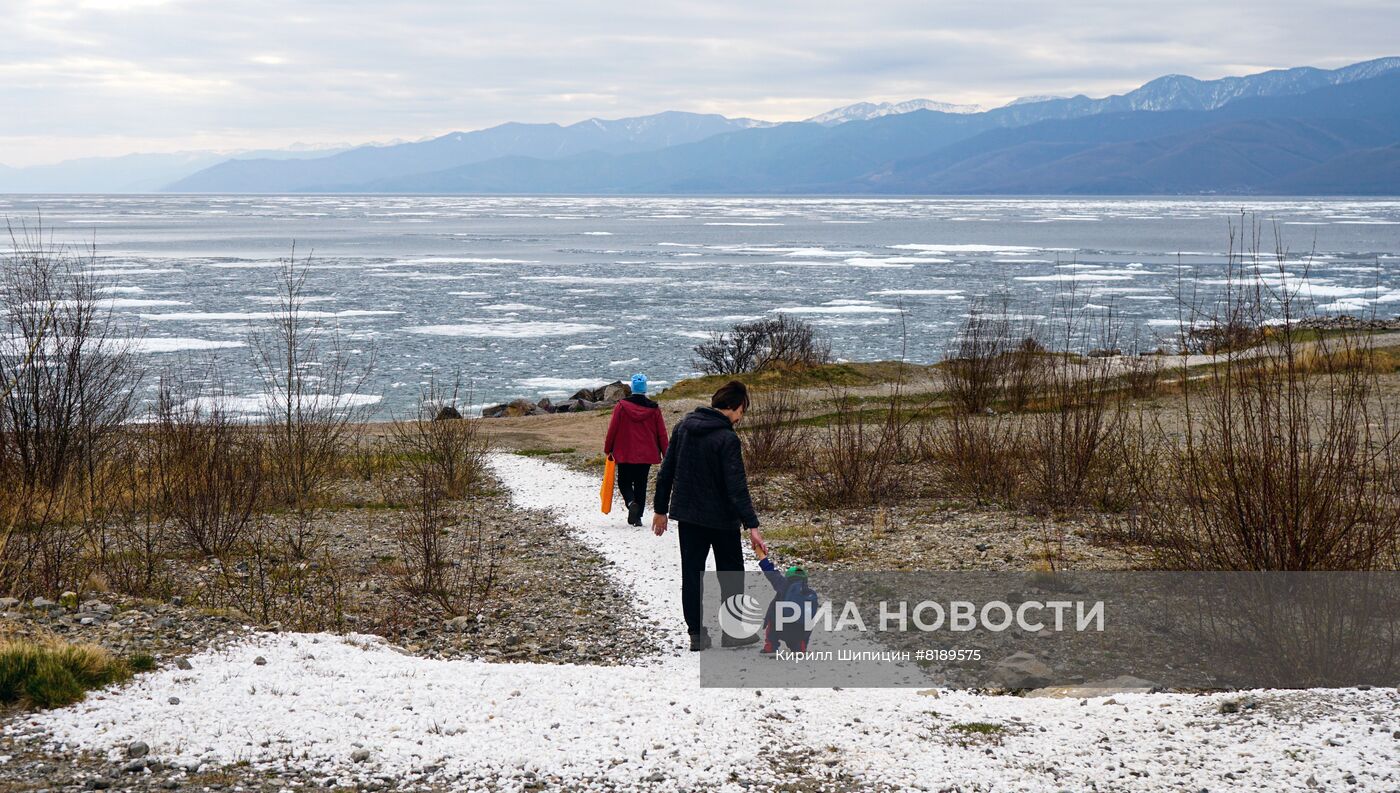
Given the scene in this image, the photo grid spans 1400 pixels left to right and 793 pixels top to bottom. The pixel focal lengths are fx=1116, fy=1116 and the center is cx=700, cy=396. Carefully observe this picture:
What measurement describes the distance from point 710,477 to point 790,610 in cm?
98

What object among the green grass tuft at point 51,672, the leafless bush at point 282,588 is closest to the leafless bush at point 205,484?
the leafless bush at point 282,588

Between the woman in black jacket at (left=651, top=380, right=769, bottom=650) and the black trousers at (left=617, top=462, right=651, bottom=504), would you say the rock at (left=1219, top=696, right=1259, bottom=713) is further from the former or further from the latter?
the black trousers at (left=617, top=462, right=651, bottom=504)

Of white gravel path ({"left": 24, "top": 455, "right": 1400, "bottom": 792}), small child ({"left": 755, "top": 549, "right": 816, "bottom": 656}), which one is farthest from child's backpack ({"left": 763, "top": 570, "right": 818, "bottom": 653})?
white gravel path ({"left": 24, "top": 455, "right": 1400, "bottom": 792})

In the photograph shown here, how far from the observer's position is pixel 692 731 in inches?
218

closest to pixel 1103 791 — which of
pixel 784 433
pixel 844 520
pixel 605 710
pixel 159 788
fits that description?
pixel 605 710

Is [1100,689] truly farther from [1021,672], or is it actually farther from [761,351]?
[761,351]

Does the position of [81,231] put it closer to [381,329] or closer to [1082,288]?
[381,329]

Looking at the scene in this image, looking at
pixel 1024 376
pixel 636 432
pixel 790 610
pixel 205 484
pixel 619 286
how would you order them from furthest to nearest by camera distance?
1. pixel 619 286
2. pixel 1024 376
3. pixel 205 484
4. pixel 636 432
5. pixel 790 610

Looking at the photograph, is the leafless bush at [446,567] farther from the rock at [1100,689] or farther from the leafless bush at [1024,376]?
the leafless bush at [1024,376]

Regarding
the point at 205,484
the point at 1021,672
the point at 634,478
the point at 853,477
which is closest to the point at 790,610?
the point at 1021,672

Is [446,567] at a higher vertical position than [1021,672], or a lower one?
lower

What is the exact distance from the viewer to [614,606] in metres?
8.67

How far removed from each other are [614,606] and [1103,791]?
4.51 m

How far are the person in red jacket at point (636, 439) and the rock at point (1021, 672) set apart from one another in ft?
15.1
